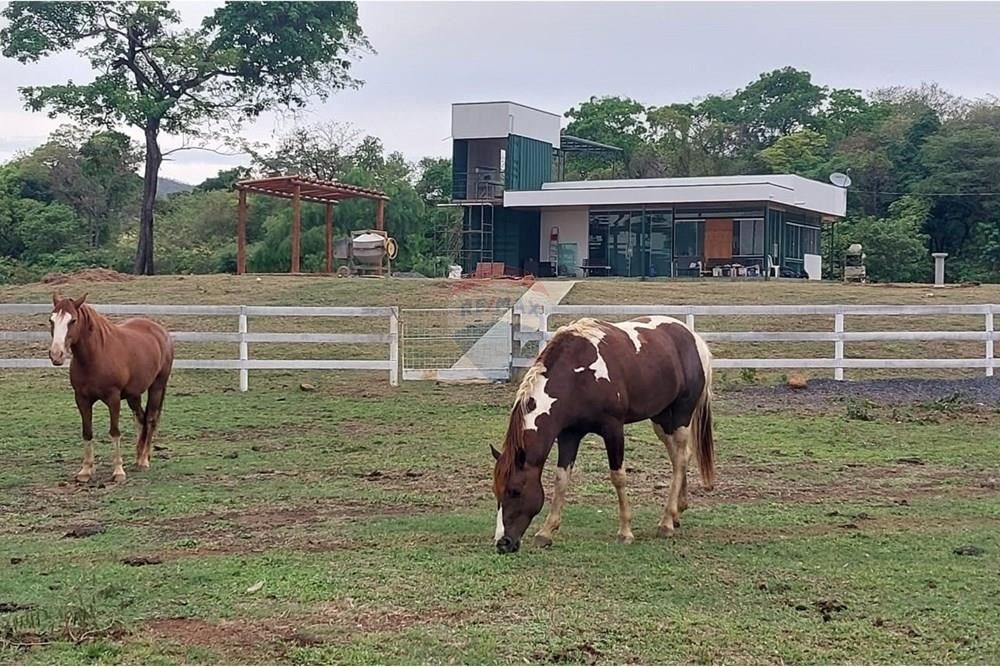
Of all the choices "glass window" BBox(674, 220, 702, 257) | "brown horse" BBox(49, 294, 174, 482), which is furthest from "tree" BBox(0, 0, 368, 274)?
"brown horse" BBox(49, 294, 174, 482)

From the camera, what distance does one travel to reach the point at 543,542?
6.43 metres

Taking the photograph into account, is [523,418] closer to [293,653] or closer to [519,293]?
[293,653]

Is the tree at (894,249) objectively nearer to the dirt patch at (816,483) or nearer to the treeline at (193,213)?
the treeline at (193,213)

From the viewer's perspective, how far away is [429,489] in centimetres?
834

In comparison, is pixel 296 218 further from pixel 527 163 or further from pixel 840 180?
pixel 840 180

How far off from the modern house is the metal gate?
1620 cm

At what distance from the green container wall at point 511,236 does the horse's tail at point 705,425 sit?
1031 inches

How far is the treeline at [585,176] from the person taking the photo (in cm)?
3534

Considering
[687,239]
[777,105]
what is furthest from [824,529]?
[777,105]

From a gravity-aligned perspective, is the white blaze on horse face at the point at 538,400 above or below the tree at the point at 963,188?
below

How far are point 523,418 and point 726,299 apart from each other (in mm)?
15557

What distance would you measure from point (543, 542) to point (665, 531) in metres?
0.86

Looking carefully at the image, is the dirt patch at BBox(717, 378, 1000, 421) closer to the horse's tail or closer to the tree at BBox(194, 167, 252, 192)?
the horse's tail

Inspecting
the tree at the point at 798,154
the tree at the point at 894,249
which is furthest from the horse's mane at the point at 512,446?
the tree at the point at 798,154
